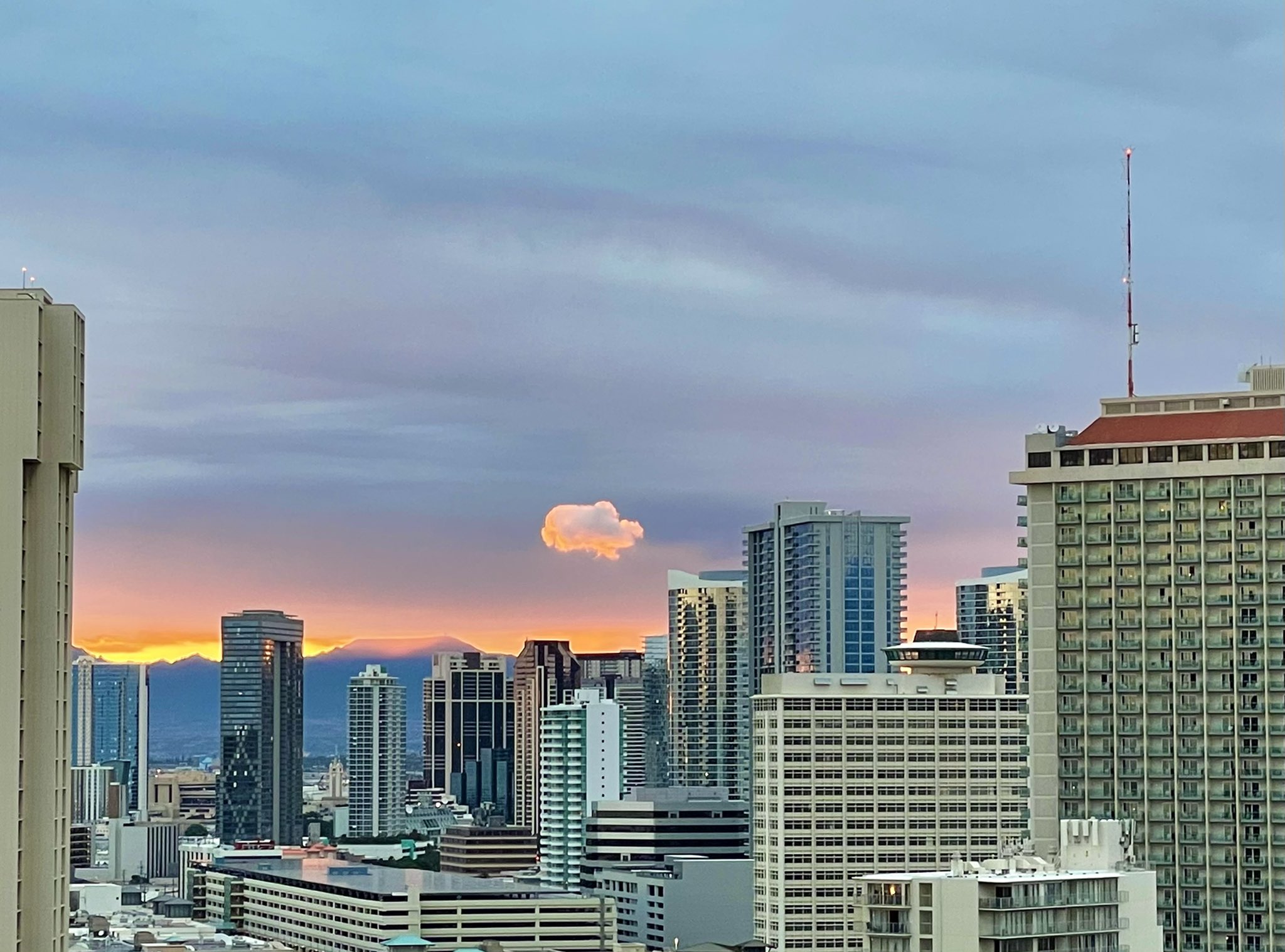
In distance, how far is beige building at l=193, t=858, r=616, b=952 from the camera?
101m

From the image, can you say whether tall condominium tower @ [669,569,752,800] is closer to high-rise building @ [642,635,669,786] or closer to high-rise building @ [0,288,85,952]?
high-rise building @ [642,635,669,786]

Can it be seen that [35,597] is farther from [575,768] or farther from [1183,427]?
[575,768]

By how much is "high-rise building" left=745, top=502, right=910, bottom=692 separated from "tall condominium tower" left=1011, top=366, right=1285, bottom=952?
284 ft

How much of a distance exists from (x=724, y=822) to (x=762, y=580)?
30.3 m

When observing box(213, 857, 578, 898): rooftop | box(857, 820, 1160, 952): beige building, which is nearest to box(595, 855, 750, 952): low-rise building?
box(213, 857, 578, 898): rooftop

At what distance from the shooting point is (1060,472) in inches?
2265

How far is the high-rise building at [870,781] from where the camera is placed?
89188mm

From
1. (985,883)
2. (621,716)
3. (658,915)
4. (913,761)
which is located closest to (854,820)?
(913,761)

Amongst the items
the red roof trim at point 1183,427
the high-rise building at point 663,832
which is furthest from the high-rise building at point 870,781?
the red roof trim at point 1183,427

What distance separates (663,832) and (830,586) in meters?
26.7

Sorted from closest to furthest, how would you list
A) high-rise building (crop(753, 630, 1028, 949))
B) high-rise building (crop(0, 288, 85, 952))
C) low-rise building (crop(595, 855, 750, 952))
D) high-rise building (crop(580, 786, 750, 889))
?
high-rise building (crop(0, 288, 85, 952)) → high-rise building (crop(753, 630, 1028, 949)) → low-rise building (crop(595, 855, 750, 952)) → high-rise building (crop(580, 786, 750, 889))

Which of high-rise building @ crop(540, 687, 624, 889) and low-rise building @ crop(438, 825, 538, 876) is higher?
high-rise building @ crop(540, 687, 624, 889)

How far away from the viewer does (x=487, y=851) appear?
15338cm

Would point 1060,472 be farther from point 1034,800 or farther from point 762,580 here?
point 762,580
